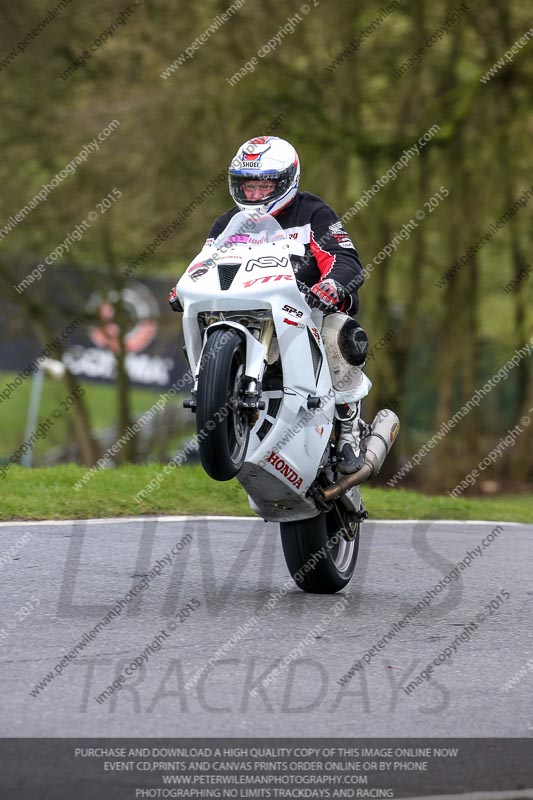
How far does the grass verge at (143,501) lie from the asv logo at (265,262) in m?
3.40

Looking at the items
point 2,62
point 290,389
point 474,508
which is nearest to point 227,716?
point 290,389

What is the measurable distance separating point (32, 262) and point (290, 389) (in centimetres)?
1908

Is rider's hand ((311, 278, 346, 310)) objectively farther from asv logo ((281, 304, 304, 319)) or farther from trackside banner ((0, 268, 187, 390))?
trackside banner ((0, 268, 187, 390))

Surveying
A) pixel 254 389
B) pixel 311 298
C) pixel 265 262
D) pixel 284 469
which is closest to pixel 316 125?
pixel 311 298

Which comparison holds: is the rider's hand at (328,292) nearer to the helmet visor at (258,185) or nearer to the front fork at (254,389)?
the front fork at (254,389)

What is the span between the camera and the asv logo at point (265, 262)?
639 cm

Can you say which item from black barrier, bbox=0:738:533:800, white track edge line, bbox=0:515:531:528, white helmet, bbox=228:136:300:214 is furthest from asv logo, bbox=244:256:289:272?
white track edge line, bbox=0:515:531:528

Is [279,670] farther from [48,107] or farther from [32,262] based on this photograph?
[32,262]

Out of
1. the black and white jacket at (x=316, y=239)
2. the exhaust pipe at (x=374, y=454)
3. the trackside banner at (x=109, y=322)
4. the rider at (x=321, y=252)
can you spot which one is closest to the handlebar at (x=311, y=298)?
the rider at (x=321, y=252)

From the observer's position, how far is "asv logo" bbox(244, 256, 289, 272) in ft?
21.0

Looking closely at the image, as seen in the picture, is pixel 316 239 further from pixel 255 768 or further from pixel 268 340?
pixel 255 768

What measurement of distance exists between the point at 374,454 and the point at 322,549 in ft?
2.12

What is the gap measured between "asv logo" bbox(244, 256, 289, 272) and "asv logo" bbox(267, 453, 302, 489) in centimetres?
93

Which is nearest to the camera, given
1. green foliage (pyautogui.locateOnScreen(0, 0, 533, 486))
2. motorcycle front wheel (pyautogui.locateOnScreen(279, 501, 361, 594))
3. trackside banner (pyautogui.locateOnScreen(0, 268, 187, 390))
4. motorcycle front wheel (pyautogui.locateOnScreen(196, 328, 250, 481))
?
motorcycle front wheel (pyautogui.locateOnScreen(196, 328, 250, 481))
